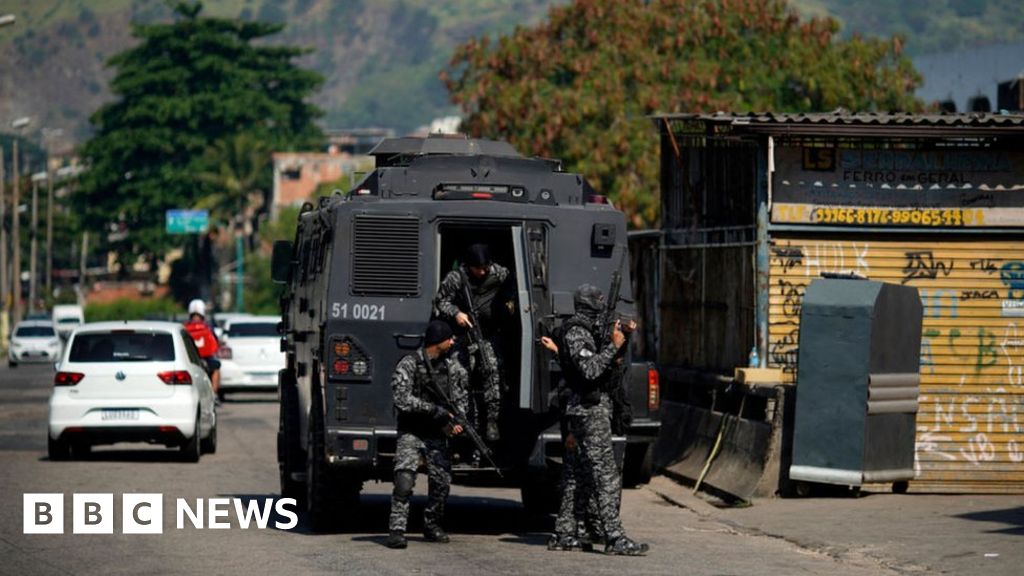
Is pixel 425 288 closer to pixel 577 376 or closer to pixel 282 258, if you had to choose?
pixel 577 376

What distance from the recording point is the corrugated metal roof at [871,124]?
1820cm

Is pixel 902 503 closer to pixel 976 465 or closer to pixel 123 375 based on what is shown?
pixel 976 465

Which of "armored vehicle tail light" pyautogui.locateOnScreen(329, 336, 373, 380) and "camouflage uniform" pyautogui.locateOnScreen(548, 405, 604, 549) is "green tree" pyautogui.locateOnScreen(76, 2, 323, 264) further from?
"camouflage uniform" pyautogui.locateOnScreen(548, 405, 604, 549)

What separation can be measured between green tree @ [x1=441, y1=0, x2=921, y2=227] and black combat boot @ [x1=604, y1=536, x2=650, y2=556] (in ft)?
103

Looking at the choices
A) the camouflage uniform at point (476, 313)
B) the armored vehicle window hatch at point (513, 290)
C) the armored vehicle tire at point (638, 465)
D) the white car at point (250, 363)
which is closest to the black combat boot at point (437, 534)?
the camouflage uniform at point (476, 313)

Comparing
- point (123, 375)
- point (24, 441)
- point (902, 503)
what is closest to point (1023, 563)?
point (902, 503)

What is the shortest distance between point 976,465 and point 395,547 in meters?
6.60

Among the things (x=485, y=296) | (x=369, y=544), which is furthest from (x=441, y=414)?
(x=485, y=296)

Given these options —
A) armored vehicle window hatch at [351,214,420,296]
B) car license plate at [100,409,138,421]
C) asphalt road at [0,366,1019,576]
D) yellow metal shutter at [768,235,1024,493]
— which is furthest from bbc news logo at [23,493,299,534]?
yellow metal shutter at [768,235,1024,493]

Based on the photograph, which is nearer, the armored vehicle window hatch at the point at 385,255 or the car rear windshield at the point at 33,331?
the armored vehicle window hatch at the point at 385,255

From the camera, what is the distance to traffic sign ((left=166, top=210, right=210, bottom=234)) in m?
97.8

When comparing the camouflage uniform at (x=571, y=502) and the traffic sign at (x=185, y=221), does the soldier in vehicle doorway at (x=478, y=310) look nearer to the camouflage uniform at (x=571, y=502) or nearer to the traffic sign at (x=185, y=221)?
the camouflage uniform at (x=571, y=502)

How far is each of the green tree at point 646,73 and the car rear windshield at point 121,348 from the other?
75.4 ft

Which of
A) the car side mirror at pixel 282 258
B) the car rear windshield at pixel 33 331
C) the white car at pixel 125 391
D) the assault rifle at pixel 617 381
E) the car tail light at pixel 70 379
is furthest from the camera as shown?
the car rear windshield at pixel 33 331
